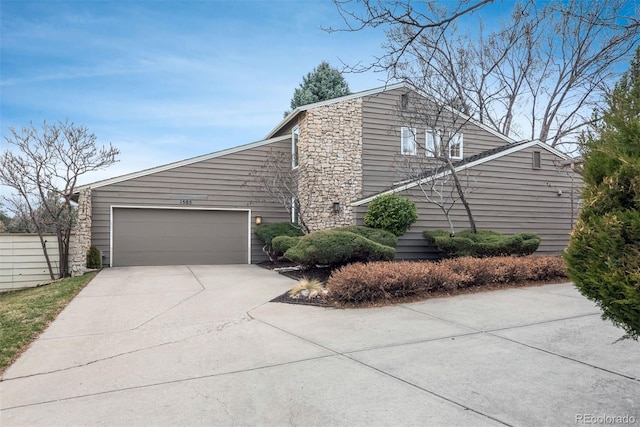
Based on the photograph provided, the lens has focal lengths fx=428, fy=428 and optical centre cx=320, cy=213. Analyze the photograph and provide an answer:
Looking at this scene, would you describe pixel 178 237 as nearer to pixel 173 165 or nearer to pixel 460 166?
pixel 173 165

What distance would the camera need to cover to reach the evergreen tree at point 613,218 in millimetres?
2732

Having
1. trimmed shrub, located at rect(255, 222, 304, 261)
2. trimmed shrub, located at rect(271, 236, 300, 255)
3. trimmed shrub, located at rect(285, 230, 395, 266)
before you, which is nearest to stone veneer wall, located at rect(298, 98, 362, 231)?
trimmed shrub, located at rect(255, 222, 304, 261)

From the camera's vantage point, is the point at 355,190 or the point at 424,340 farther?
the point at 355,190

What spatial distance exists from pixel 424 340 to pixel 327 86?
943 inches

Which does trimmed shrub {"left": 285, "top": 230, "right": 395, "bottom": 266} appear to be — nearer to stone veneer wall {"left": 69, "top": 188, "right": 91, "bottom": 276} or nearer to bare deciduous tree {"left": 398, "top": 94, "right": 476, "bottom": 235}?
bare deciduous tree {"left": 398, "top": 94, "right": 476, "bottom": 235}

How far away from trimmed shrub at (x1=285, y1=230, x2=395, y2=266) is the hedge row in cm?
148

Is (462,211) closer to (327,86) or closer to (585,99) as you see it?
(585,99)

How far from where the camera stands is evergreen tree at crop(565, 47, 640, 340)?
2.73m

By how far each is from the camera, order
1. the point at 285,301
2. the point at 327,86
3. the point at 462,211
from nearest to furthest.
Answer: the point at 285,301, the point at 462,211, the point at 327,86

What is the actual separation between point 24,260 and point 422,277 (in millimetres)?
12494

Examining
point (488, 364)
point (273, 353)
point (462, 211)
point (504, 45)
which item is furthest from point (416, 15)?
point (504, 45)

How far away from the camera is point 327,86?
27125 millimetres

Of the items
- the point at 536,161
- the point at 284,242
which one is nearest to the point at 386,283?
the point at 284,242

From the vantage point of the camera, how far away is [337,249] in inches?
386
